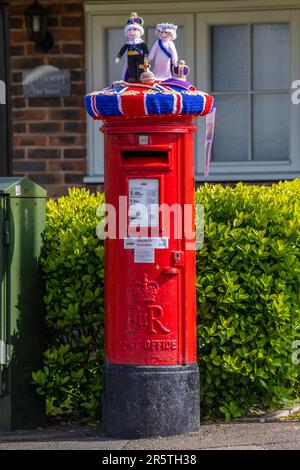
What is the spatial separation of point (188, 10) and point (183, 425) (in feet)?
14.9

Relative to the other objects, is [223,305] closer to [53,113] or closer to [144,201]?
[144,201]

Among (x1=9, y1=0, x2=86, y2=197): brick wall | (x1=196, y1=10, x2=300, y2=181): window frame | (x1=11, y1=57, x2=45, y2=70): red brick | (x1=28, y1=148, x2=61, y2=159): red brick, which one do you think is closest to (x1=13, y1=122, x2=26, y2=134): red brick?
(x1=9, y1=0, x2=86, y2=197): brick wall

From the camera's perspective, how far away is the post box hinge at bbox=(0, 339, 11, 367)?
611cm

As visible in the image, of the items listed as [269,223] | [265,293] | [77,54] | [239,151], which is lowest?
[265,293]

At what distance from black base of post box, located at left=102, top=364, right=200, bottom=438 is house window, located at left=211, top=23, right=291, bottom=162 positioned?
3909 millimetres

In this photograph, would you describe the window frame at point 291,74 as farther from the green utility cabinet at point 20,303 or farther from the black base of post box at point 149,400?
A: the black base of post box at point 149,400

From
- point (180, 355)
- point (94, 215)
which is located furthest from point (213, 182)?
point (180, 355)

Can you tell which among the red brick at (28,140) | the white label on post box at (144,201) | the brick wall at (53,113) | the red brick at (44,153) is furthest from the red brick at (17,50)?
the white label on post box at (144,201)

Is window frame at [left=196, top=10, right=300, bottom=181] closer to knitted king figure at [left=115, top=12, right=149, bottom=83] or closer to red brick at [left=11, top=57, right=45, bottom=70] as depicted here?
red brick at [left=11, top=57, right=45, bottom=70]

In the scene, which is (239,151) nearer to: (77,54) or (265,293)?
(77,54)

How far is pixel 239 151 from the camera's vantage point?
31.5 ft

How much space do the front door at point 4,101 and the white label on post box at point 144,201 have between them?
4.00m

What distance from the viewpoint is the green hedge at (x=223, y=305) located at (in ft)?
20.6
